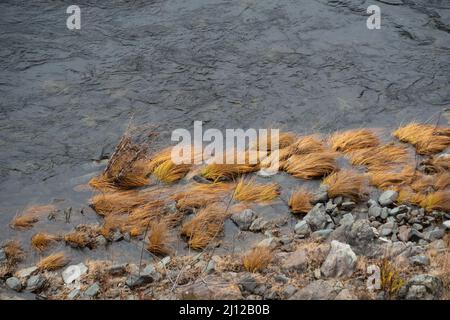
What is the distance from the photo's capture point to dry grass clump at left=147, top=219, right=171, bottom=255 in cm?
557

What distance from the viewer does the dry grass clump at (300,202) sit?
6055 mm

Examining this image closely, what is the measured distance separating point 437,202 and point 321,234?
142 centimetres

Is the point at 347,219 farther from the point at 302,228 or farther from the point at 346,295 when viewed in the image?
the point at 346,295

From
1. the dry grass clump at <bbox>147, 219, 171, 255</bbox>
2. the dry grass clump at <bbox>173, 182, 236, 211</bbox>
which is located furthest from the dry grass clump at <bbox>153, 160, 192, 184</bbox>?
the dry grass clump at <bbox>147, 219, 171, 255</bbox>

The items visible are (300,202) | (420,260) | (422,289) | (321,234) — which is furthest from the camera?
(300,202)

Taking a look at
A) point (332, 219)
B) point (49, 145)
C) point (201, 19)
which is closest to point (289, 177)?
point (332, 219)

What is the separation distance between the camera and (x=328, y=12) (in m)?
10.0

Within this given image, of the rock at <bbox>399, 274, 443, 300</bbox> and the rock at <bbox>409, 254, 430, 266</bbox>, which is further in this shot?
the rock at <bbox>409, 254, 430, 266</bbox>

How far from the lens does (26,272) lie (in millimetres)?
5273

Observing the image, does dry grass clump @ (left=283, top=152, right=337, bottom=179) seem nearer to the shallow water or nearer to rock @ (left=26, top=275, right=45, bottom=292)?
the shallow water

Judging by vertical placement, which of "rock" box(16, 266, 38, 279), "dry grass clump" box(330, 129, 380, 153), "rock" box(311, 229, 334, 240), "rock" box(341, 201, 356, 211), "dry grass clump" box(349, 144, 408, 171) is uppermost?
"dry grass clump" box(330, 129, 380, 153)

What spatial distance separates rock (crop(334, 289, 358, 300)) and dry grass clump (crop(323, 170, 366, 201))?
72.2 inches

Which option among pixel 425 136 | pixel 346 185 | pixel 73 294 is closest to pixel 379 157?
pixel 425 136

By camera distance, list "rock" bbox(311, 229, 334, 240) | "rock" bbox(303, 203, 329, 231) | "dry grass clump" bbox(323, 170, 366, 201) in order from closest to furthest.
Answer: "rock" bbox(311, 229, 334, 240)
"rock" bbox(303, 203, 329, 231)
"dry grass clump" bbox(323, 170, 366, 201)
